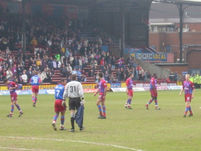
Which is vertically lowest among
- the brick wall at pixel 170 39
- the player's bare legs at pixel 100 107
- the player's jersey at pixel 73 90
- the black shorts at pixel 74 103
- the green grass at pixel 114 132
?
the green grass at pixel 114 132

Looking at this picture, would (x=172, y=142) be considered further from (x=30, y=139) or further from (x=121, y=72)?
(x=121, y=72)

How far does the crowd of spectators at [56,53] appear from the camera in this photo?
5119 cm

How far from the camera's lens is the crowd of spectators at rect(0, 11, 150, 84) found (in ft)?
168

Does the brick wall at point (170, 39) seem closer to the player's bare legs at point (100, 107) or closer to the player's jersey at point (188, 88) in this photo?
the player's jersey at point (188, 88)

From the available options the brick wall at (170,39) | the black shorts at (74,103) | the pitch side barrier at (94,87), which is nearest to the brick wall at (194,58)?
the brick wall at (170,39)

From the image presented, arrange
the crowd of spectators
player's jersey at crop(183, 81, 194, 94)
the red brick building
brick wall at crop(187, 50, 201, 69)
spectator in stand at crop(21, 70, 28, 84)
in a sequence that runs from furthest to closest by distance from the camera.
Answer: the red brick building, brick wall at crop(187, 50, 201, 69), the crowd of spectators, spectator in stand at crop(21, 70, 28, 84), player's jersey at crop(183, 81, 194, 94)

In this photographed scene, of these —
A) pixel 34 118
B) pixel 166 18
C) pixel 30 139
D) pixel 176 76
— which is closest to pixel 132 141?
pixel 30 139

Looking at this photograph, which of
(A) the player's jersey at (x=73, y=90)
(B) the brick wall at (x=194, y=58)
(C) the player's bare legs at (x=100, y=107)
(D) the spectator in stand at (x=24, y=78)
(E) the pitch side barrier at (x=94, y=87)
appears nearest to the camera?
(A) the player's jersey at (x=73, y=90)

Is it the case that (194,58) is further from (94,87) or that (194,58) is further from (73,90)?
(73,90)

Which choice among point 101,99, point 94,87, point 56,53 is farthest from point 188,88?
point 56,53

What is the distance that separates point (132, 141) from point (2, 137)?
4.14m

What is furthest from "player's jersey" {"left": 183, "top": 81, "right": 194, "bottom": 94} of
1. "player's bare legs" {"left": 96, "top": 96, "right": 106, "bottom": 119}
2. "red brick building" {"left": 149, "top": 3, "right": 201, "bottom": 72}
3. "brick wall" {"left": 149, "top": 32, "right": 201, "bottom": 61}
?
"brick wall" {"left": 149, "top": 32, "right": 201, "bottom": 61}

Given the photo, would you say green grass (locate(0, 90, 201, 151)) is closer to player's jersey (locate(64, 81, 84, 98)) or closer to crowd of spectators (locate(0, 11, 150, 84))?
player's jersey (locate(64, 81, 84, 98))

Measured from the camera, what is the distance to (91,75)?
55.7 meters
